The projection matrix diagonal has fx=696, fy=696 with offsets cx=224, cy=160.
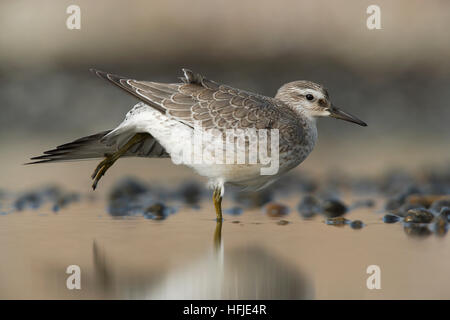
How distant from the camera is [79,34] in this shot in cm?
1414

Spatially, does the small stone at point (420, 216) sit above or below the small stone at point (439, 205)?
below

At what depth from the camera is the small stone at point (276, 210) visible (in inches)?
302

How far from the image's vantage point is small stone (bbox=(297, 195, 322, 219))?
25.0ft

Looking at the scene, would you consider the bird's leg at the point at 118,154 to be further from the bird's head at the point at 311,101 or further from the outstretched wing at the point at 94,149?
the bird's head at the point at 311,101

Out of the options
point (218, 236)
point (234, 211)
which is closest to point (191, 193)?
point (234, 211)

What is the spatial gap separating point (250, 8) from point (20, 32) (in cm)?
465

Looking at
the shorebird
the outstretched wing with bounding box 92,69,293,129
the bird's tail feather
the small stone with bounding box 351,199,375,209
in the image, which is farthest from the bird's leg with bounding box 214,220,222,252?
the small stone with bounding box 351,199,375,209

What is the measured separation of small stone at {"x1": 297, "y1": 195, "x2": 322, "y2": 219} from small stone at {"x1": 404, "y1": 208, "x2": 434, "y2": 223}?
108 cm

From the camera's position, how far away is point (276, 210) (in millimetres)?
7785

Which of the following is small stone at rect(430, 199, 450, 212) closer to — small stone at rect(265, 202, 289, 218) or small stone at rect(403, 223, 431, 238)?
small stone at rect(403, 223, 431, 238)

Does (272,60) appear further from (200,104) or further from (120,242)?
(120,242)

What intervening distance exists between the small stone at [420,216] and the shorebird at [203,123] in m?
1.23

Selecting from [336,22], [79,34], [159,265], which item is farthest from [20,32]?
[159,265]

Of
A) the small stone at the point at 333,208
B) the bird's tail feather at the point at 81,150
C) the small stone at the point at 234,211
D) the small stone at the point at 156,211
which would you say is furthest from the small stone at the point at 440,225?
the bird's tail feather at the point at 81,150
